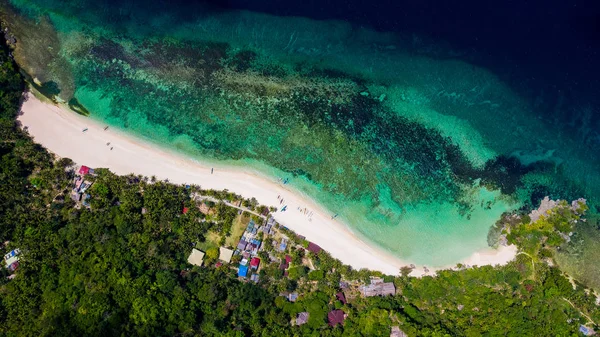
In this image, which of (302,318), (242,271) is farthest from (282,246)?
(302,318)

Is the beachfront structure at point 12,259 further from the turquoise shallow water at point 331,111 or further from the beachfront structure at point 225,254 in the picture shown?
the beachfront structure at point 225,254

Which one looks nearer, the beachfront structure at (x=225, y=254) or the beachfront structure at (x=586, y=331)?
the beachfront structure at (x=586, y=331)

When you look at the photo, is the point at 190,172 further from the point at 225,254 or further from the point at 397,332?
the point at 397,332

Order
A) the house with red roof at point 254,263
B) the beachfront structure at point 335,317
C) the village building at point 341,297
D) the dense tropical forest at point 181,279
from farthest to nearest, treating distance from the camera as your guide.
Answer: the house with red roof at point 254,263, the village building at point 341,297, the beachfront structure at point 335,317, the dense tropical forest at point 181,279

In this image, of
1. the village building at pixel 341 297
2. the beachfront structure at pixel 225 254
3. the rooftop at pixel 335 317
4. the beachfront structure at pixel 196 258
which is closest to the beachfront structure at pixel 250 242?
the beachfront structure at pixel 225 254

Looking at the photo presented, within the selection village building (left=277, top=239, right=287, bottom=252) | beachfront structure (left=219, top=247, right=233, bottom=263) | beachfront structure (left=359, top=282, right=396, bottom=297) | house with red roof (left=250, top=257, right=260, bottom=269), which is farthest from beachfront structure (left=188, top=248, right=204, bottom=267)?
beachfront structure (left=359, top=282, right=396, bottom=297)

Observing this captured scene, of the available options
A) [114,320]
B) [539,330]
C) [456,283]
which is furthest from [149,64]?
[539,330]
